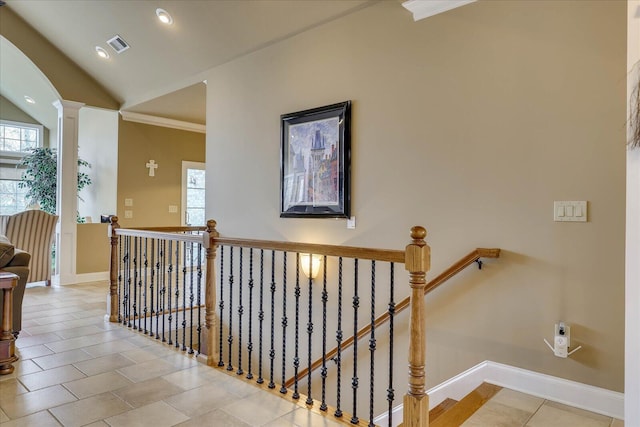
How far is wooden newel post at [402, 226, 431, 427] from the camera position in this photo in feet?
6.12

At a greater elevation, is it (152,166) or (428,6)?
(428,6)

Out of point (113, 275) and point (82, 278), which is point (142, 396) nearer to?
point (113, 275)

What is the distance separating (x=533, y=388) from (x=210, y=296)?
2241 mm

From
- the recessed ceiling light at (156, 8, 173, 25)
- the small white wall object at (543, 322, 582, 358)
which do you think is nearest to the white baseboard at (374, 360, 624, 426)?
the small white wall object at (543, 322, 582, 358)

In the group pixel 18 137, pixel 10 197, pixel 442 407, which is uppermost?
pixel 18 137

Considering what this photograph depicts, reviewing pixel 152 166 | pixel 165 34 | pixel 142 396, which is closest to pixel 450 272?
pixel 142 396

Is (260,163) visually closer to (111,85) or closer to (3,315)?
(3,315)

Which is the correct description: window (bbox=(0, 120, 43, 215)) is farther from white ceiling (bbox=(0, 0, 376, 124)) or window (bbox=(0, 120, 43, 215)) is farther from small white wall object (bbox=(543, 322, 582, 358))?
small white wall object (bbox=(543, 322, 582, 358))

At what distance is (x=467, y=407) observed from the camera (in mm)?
2361


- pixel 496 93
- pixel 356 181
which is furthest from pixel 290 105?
pixel 496 93

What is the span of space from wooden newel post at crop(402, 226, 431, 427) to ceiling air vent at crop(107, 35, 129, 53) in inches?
198

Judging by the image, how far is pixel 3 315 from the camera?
9.32ft

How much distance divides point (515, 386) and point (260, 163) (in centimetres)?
313

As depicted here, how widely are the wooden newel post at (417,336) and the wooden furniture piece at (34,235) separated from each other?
555 cm
